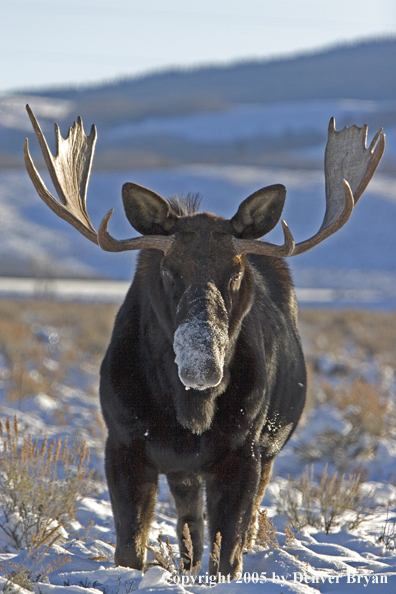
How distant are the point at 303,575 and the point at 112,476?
1079 millimetres

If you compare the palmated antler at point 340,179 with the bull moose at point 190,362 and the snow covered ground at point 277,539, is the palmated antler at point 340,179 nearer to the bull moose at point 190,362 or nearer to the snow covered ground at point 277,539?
the bull moose at point 190,362

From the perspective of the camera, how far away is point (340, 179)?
4523 mm

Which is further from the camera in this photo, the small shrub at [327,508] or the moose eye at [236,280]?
the small shrub at [327,508]

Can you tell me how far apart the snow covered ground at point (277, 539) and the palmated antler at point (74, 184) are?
1633 millimetres

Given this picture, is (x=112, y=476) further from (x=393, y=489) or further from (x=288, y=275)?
(x=393, y=489)

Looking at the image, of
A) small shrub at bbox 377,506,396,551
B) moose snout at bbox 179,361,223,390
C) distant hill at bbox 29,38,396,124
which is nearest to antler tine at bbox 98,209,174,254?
moose snout at bbox 179,361,223,390

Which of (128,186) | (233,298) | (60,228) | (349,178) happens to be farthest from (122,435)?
(60,228)

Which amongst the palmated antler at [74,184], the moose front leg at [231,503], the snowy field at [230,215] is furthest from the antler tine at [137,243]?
the snowy field at [230,215]

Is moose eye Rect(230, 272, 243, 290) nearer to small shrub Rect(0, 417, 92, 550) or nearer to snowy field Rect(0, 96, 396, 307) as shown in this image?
small shrub Rect(0, 417, 92, 550)

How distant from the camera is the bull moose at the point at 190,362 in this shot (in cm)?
376

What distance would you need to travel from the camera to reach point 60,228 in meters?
71.4

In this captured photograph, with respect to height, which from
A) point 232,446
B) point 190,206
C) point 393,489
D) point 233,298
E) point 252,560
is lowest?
point 393,489

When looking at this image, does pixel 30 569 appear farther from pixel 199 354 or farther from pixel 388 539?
pixel 388 539

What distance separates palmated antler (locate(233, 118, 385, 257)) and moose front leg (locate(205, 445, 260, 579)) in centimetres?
109
